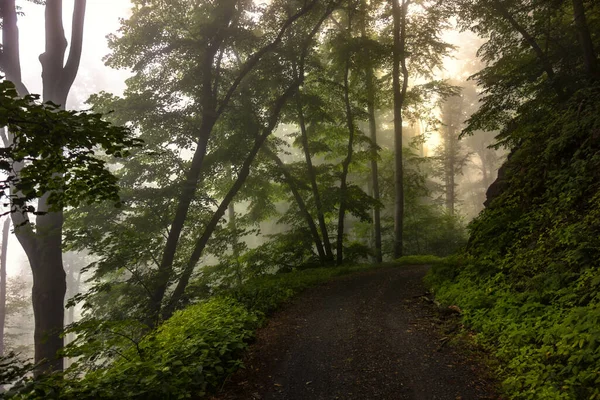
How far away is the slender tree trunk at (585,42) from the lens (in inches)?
330

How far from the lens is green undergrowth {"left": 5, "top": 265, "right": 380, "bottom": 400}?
414 centimetres

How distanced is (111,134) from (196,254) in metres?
9.60

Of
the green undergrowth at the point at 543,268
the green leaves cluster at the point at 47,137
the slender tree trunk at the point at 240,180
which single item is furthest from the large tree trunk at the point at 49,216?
the green undergrowth at the point at 543,268

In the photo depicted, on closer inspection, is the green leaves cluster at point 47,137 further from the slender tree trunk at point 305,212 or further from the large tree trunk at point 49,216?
the slender tree trunk at point 305,212

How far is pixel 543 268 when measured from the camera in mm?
6230

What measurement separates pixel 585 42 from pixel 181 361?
11.0 meters

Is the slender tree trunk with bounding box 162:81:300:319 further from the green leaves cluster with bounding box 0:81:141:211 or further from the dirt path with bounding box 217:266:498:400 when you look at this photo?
the green leaves cluster with bounding box 0:81:141:211

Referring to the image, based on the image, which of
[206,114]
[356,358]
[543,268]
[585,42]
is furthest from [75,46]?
[585,42]

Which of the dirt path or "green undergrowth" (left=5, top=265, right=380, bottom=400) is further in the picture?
the dirt path

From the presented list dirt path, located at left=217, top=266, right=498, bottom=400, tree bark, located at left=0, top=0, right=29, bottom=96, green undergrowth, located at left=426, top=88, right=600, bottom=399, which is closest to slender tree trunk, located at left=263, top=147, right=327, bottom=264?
green undergrowth, located at left=426, top=88, right=600, bottom=399

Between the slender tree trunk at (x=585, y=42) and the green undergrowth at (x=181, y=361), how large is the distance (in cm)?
972

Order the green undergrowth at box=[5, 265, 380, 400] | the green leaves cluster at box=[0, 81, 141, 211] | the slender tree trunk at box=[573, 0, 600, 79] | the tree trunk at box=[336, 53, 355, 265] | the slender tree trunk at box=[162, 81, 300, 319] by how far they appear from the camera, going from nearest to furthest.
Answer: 1. the green leaves cluster at box=[0, 81, 141, 211]
2. the green undergrowth at box=[5, 265, 380, 400]
3. the slender tree trunk at box=[573, 0, 600, 79]
4. the slender tree trunk at box=[162, 81, 300, 319]
5. the tree trunk at box=[336, 53, 355, 265]

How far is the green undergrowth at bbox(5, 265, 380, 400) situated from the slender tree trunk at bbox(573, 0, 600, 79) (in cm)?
972

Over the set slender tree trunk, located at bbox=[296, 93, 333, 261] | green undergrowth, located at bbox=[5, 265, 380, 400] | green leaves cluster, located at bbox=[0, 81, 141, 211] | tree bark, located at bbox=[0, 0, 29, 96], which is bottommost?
green undergrowth, located at bbox=[5, 265, 380, 400]
